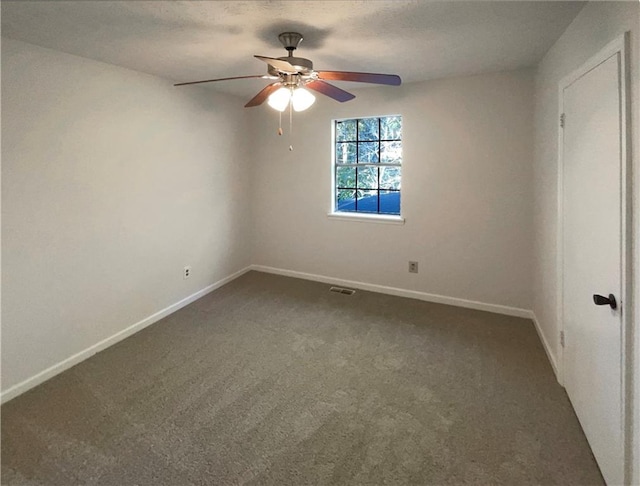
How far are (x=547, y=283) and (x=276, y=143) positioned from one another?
→ 131 inches

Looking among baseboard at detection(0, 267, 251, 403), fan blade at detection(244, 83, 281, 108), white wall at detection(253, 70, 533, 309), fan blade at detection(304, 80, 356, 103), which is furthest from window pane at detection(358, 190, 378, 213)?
baseboard at detection(0, 267, 251, 403)

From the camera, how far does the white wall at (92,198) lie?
92.2 inches

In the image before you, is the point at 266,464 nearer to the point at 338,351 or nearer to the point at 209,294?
the point at 338,351

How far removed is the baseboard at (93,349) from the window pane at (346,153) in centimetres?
217

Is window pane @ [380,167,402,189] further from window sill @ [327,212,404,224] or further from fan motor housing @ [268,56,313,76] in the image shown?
fan motor housing @ [268,56,313,76]

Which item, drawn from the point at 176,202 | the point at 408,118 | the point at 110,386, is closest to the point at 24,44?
the point at 176,202

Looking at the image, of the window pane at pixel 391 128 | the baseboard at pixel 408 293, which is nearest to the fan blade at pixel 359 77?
the window pane at pixel 391 128

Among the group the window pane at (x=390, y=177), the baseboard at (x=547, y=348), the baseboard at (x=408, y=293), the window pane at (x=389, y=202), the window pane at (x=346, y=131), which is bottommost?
the baseboard at (x=547, y=348)

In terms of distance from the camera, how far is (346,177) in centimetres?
439

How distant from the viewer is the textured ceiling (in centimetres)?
188

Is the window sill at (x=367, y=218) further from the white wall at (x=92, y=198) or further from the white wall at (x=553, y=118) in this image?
the white wall at (x=92, y=198)

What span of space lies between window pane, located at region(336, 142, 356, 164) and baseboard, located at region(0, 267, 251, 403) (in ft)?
7.11

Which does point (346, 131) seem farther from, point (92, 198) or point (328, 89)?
point (92, 198)

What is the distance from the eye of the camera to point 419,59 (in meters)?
2.84
